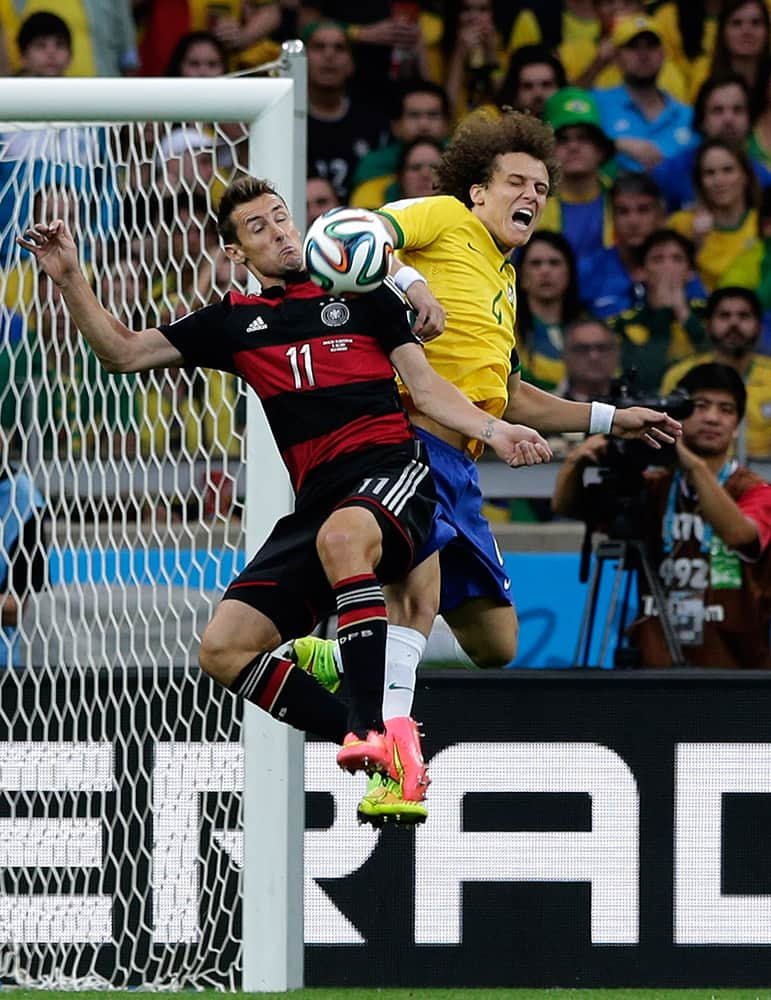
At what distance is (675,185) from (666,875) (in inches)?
161

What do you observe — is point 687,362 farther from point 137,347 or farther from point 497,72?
point 137,347

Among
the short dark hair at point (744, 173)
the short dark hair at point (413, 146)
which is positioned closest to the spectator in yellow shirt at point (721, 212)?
the short dark hair at point (744, 173)

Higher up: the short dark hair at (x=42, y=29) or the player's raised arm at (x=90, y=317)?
the short dark hair at (x=42, y=29)

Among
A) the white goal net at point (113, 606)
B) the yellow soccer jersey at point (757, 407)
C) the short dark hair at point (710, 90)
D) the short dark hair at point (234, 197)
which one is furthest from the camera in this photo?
the short dark hair at point (710, 90)

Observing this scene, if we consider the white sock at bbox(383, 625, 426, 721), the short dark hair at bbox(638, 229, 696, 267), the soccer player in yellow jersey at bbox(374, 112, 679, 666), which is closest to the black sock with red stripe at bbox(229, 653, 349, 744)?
the white sock at bbox(383, 625, 426, 721)

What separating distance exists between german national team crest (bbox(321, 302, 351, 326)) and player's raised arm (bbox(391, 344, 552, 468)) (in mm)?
165

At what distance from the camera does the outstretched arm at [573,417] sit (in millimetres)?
5363

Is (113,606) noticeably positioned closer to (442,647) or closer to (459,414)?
(442,647)

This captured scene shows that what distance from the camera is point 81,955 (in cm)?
595

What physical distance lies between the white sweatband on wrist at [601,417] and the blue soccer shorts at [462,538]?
37cm

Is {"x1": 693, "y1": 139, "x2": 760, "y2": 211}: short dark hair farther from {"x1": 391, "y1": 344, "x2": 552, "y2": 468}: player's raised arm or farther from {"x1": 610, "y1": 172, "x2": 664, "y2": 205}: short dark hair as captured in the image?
{"x1": 391, "y1": 344, "x2": 552, "y2": 468}: player's raised arm

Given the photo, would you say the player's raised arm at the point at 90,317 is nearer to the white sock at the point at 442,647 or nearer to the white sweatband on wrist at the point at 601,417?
the white sweatband on wrist at the point at 601,417

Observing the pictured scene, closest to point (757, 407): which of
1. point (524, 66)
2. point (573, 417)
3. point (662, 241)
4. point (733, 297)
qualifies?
point (733, 297)

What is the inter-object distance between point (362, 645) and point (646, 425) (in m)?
1.13
